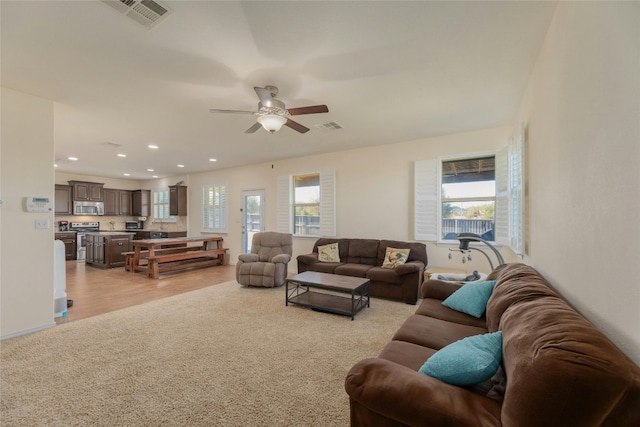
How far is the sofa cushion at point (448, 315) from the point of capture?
7.05ft

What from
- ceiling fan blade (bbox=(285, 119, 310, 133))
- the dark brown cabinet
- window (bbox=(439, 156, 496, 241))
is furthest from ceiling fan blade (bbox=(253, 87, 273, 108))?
the dark brown cabinet

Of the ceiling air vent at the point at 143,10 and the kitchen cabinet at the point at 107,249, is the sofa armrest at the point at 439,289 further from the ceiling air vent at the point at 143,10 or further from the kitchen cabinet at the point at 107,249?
the kitchen cabinet at the point at 107,249

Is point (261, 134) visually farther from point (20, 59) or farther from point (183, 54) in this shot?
point (20, 59)

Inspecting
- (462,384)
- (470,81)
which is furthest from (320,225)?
(462,384)

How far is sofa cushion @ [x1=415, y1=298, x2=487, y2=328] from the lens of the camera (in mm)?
2148

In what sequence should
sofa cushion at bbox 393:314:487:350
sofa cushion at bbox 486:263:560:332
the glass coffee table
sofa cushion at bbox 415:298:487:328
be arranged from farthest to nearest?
the glass coffee table, sofa cushion at bbox 415:298:487:328, sofa cushion at bbox 393:314:487:350, sofa cushion at bbox 486:263:560:332

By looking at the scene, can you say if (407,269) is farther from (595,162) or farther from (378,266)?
(595,162)

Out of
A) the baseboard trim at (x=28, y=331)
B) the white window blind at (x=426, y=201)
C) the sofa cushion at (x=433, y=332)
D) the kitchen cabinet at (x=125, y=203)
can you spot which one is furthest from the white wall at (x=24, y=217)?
the kitchen cabinet at (x=125, y=203)

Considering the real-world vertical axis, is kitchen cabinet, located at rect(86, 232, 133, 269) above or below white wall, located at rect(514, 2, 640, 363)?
below

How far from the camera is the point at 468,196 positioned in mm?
4430

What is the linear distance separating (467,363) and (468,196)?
3831 mm

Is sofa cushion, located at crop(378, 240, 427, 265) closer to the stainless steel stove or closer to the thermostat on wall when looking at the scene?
the thermostat on wall

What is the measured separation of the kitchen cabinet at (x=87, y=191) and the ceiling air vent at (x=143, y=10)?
8.88 metres

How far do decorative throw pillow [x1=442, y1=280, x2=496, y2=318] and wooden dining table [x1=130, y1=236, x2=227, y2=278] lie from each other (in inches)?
220
